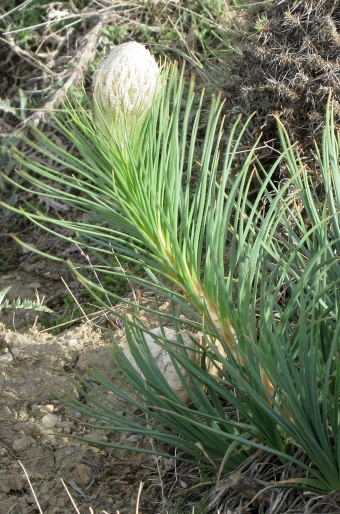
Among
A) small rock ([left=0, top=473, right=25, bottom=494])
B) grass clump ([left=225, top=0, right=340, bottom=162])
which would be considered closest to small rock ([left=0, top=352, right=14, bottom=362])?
small rock ([left=0, top=473, right=25, bottom=494])

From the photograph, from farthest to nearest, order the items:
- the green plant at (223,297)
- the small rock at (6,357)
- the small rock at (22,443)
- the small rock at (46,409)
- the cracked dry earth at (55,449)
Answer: the small rock at (6,357)
the small rock at (46,409)
the small rock at (22,443)
the cracked dry earth at (55,449)
the green plant at (223,297)

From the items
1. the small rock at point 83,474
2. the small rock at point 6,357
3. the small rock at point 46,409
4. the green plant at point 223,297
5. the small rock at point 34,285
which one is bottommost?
the small rock at point 34,285

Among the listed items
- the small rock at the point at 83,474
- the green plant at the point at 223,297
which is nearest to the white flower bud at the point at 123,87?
the green plant at the point at 223,297

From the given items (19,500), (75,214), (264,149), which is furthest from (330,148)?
(75,214)

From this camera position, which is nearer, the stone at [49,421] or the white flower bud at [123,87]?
the white flower bud at [123,87]

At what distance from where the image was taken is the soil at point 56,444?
1884 millimetres

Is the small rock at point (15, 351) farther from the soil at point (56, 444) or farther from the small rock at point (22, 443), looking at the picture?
the small rock at point (22, 443)

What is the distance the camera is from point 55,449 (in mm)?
2061

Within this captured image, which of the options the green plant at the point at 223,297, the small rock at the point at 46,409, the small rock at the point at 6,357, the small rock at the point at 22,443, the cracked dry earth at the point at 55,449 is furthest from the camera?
the small rock at the point at 6,357

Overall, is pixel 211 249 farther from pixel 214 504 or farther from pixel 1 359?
pixel 1 359

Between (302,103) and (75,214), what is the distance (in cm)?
127

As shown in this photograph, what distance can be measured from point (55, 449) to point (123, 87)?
1039mm

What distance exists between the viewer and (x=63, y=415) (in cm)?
217

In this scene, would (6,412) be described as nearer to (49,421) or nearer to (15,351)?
(49,421)
